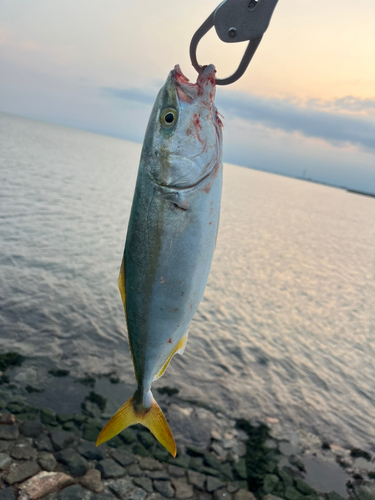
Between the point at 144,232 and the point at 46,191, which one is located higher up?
the point at 144,232

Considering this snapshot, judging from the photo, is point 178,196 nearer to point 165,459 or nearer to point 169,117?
point 169,117

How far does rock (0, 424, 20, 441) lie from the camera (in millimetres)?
6246

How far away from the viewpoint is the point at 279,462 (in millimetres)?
7492

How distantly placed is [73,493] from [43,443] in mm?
1139

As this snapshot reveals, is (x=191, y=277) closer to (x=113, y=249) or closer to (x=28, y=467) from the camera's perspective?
(x=28, y=467)

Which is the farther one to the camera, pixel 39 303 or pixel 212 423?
pixel 39 303

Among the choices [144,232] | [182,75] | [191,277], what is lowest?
[191,277]

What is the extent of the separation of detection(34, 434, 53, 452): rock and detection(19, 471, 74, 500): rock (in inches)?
22.2

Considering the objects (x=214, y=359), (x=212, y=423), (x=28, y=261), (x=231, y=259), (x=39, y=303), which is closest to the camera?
(x=212, y=423)

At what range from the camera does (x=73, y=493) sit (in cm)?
550

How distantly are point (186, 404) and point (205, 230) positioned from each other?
276 inches

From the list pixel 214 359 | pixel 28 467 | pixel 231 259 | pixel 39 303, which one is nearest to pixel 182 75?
pixel 28 467

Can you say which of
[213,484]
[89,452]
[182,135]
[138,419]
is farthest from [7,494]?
[182,135]

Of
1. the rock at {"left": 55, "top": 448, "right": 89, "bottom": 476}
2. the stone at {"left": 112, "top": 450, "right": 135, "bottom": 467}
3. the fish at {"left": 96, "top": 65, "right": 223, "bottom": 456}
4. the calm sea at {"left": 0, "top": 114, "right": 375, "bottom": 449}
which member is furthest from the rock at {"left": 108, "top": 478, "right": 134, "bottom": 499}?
Result: the fish at {"left": 96, "top": 65, "right": 223, "bottom": 456}
